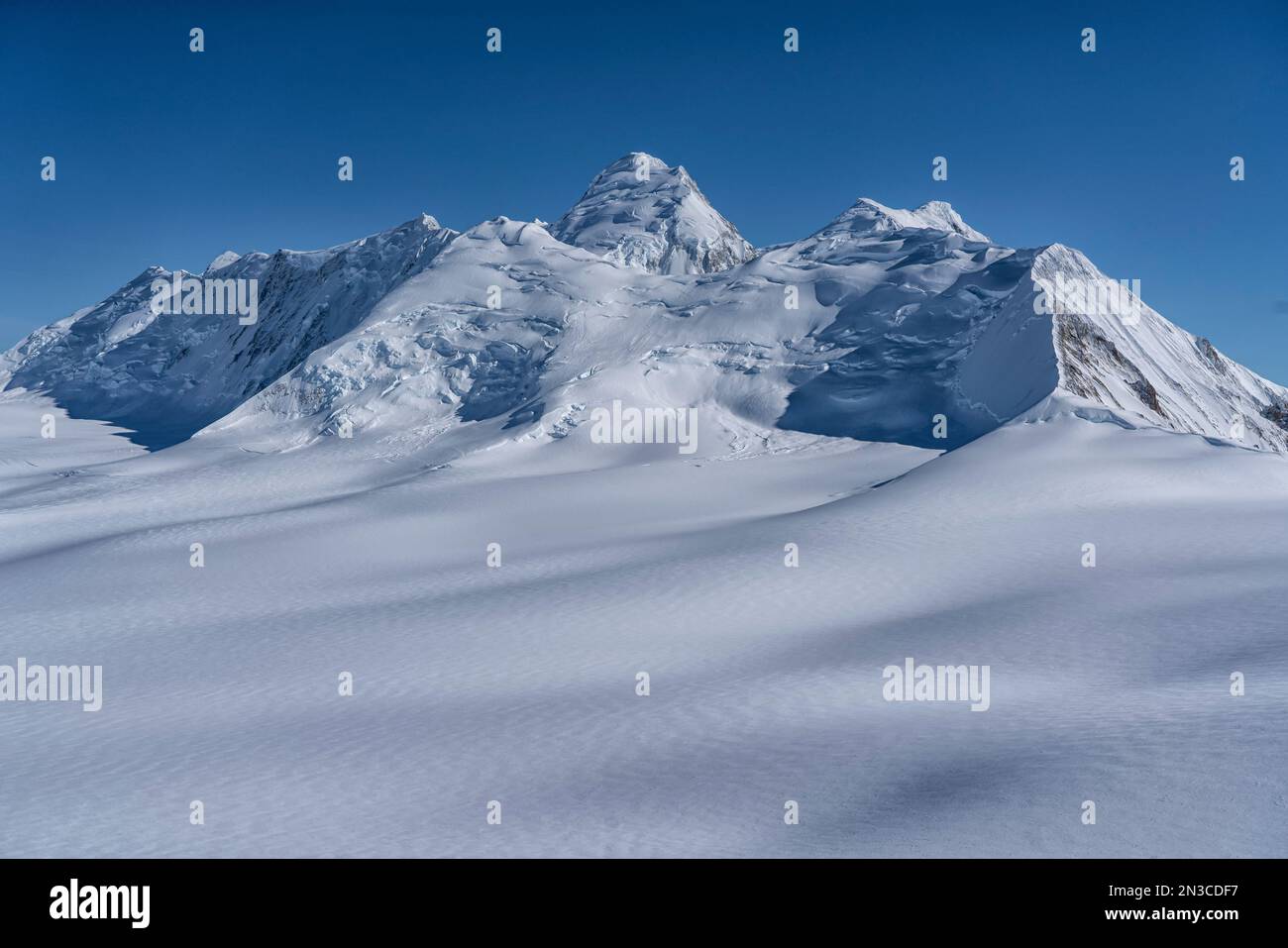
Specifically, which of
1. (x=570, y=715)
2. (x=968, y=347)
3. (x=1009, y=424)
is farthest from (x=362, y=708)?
(x=968, y=347)

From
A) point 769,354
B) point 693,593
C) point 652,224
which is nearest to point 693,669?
point 693,593

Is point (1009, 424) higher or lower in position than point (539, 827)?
higher

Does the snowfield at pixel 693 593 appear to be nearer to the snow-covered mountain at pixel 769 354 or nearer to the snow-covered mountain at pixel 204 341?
the snow-covered mountain at pixel 769 354

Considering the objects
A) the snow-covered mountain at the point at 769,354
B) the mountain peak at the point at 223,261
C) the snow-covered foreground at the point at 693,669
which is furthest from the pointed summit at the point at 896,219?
the mountain peak at the point at 223,261

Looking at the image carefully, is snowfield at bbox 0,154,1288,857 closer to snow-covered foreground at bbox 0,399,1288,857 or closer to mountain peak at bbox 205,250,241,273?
snow-covered foreground at bbox 0,399,1288,857
